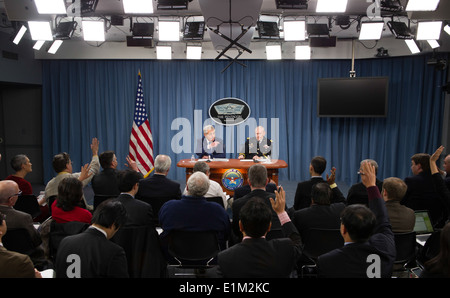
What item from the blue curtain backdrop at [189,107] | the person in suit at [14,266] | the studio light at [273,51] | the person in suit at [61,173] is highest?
the studio light at [273,51]

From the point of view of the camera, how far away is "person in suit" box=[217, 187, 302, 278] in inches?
72.6

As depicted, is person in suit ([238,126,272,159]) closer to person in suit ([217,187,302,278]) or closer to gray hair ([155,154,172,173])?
gray hair ([155,154,172,173])

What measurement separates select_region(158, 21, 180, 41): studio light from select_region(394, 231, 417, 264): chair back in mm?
4459

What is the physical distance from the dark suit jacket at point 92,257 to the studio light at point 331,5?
12.7 ft

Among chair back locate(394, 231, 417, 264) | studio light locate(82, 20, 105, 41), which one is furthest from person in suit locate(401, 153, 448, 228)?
studio light locate(82, 20, 105, 41)

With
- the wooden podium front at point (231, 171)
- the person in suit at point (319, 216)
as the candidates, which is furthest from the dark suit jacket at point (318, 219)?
the wooden podium front at point (231, 171)

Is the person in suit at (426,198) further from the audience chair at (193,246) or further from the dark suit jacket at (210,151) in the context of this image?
the dark suit jacket at (210,151)

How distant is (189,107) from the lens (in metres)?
8.84

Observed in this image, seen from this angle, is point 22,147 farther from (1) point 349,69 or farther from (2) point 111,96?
(1) point 349,69

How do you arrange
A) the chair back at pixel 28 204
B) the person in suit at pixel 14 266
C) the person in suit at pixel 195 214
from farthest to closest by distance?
1. the chair back at pixel 28 204
2. the person in suit at pixel 195 214
3. the person in suit at pixel 14 266

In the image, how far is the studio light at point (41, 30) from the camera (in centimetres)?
558
